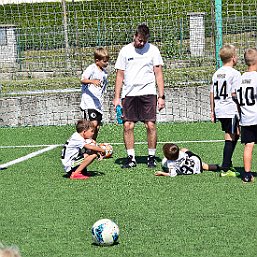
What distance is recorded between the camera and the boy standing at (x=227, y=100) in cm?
1066

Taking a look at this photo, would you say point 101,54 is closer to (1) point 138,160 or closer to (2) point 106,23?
(1) point 138,160

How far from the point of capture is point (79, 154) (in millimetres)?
11133

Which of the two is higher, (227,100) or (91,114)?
(227,100)

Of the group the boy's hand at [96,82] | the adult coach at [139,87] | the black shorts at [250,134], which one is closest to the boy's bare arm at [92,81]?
the boy's hand at [96,82]

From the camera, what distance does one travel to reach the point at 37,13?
18.0 m

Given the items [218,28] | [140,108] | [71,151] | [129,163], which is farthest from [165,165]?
[218,28]

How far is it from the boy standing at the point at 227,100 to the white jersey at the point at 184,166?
339 millimetres

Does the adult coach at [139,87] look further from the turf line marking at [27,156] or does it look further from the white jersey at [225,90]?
the turf line marking at [27,156]

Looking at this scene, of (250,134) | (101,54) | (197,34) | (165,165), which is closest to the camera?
(250,134)


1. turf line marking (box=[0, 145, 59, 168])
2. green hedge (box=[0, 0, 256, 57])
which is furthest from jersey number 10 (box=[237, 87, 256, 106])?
green hedge (box=[0, 0, 256, 57])

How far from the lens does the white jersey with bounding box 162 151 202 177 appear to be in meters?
11.0

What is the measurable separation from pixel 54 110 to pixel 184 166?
652 centimetres

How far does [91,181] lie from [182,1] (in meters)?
8.13

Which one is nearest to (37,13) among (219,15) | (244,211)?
(219,15)
